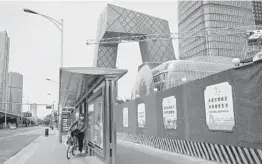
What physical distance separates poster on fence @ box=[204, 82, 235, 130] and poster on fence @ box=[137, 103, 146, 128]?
21.5ft

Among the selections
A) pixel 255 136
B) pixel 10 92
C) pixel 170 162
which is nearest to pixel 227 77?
pixel 255 136

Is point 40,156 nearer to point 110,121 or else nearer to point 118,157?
point 118,157

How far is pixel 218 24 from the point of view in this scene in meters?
101

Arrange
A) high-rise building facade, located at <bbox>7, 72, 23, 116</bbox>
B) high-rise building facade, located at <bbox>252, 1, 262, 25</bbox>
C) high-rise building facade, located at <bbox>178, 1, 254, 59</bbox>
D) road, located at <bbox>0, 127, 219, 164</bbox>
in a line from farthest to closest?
1. high-rise building facade, located at <bbox>252, 1, 262, 25</bbox>
2. high-rise building facade, located at <bbox>7, 72, 23, 116</bbox>
3. high-rise building facade, located at <bbox>178, 1, 254, 59</bbox>
4. road, located at <bbox>0, 127, 219, 164</bbox>

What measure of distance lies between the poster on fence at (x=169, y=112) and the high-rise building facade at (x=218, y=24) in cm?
8991

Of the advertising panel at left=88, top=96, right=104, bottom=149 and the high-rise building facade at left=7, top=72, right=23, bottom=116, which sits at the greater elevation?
the high-rise building facade at left=7, top=72, right=23, bottom=116

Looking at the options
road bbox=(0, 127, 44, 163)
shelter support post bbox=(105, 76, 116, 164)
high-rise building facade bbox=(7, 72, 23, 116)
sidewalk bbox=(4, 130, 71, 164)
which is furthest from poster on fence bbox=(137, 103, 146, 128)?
high-rise building facade bbox=(7, 72, 23, 116)

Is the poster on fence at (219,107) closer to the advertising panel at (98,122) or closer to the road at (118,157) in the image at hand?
the road at (118,157)

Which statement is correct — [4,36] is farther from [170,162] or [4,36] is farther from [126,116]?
[170,162]

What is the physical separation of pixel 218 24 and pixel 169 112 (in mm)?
98204

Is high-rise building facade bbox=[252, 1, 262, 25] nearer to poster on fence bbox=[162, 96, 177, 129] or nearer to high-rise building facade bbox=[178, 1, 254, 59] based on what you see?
high-rise building facade bbox=[178, 1, 254, 59]

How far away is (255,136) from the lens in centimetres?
625

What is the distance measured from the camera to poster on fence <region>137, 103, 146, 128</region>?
48.0ft

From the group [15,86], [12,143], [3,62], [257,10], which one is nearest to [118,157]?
[12,143]
